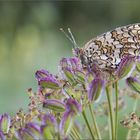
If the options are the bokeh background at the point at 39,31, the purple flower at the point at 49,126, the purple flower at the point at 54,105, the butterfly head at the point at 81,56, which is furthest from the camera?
the bokeh background at the point at 39,31

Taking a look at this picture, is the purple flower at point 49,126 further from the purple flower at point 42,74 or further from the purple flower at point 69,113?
the purple flower at point 42,74

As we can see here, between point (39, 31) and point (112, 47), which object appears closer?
point (112, 47)

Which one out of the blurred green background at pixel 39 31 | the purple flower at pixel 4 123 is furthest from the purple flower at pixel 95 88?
the blurred green background at pixel 39 31

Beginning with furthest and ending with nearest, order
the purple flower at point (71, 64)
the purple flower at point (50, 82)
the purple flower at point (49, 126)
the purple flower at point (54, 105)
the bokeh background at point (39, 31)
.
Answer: the bokeh background at point (39, 31) < the purple flower at point (71, 64) < the purple flower at point (50, 82) < the purple flower at point (54, 105) < the purple flower at point (49, 126)

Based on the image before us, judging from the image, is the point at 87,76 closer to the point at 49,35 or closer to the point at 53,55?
the point at 53,55

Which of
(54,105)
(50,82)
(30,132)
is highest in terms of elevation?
(50,82)

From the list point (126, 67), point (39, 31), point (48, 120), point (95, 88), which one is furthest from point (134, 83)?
point (39, 31)

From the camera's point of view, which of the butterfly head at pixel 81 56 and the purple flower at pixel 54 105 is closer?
the purple flower at pixel 54 105

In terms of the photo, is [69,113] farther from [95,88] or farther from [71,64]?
[71,64]
